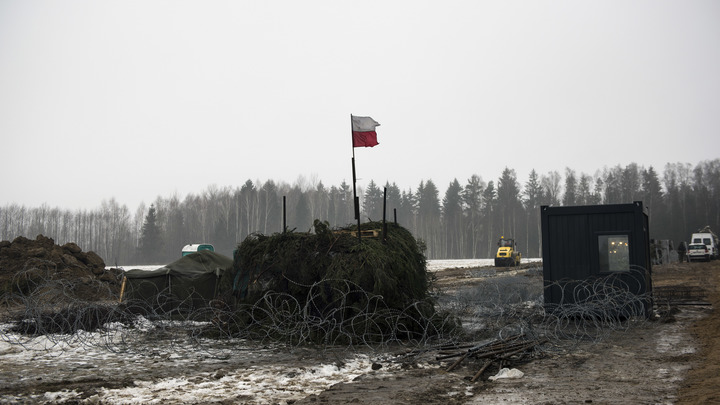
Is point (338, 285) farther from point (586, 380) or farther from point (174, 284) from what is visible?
point (174, 284)

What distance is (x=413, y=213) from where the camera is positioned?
9606cm

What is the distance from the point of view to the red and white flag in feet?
43.9

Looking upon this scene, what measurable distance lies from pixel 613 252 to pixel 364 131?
253 inches

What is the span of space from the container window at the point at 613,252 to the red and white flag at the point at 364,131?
5805mm

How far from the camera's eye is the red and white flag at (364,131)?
1338 centimetres

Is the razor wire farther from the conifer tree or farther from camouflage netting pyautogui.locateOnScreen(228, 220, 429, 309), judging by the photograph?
the conifer tree

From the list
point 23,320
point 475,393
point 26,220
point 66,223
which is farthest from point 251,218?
point 475,393

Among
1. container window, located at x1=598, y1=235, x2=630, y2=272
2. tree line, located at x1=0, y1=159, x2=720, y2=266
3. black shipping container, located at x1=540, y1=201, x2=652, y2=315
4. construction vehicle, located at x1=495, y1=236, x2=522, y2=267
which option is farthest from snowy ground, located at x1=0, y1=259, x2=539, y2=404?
tree line, located at x1=0, y1=159, x2=720, y2=266

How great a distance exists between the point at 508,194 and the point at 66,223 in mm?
76379

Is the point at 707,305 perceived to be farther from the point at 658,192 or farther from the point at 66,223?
the point at 66,223

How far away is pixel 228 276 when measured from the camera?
1312 centimetres

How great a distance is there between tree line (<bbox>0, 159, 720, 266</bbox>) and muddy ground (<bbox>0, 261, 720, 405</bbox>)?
65.9m

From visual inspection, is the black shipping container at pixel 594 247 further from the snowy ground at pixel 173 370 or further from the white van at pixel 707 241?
the white van at pixel 707 241

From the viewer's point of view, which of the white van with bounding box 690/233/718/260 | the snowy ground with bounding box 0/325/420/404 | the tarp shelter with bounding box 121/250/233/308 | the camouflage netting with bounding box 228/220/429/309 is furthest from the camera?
the white van with bounding box 690/233/718/260
